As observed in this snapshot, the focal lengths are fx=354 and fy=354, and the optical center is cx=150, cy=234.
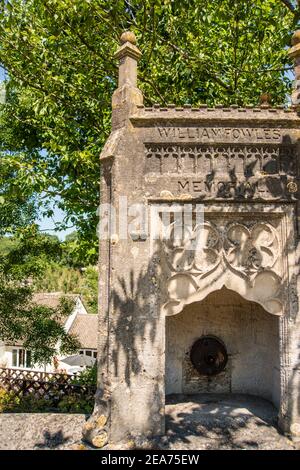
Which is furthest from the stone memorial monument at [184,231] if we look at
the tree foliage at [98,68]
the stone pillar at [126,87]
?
the tree foliage at [98,68]

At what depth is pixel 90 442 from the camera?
4.76 metres

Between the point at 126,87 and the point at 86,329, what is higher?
the point at 126,87

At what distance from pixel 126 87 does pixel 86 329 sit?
1052 inches

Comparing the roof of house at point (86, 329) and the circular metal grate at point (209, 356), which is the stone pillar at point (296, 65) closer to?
the circular metal grate at point (209, 356)

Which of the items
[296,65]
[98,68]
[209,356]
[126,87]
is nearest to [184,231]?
[126,87]

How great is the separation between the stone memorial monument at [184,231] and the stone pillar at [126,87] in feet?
0.06

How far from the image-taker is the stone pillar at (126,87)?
5.33 metres

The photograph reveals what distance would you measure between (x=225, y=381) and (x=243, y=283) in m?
2.69

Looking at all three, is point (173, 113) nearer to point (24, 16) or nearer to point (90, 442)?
point (90, 442)

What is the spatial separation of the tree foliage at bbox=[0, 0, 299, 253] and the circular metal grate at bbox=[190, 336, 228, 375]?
4.62 meters

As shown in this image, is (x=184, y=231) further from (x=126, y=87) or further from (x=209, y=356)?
(x=209, y=356)

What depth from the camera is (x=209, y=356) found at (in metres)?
6.73

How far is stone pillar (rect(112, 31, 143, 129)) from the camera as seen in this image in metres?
5.33

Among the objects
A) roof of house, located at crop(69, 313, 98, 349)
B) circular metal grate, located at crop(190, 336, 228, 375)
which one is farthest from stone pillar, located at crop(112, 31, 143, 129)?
roof of house, located at crop(69, 313, 98, 349)
